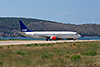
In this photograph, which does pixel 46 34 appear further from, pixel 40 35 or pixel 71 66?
pixel 71 66

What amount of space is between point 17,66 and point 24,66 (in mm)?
549

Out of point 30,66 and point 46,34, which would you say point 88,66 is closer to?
point 30,66

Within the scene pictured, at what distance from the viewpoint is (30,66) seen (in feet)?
61.5

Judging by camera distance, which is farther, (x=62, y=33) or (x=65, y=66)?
(x=62, y=33)

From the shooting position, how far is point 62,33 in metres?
81.9

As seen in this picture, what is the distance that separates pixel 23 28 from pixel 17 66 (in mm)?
68153

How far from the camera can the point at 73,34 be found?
81.8m

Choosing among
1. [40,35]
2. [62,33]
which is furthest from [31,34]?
[62,33]

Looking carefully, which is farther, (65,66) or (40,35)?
(40,35)

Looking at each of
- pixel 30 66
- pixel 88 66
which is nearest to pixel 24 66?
pixel 30 66

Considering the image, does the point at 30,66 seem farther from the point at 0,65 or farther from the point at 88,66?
the point at 88,66

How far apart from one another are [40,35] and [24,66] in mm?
63760

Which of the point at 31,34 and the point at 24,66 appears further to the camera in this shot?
the point at 31,34

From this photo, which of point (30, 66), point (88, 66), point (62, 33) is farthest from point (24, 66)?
point (62, 33)
